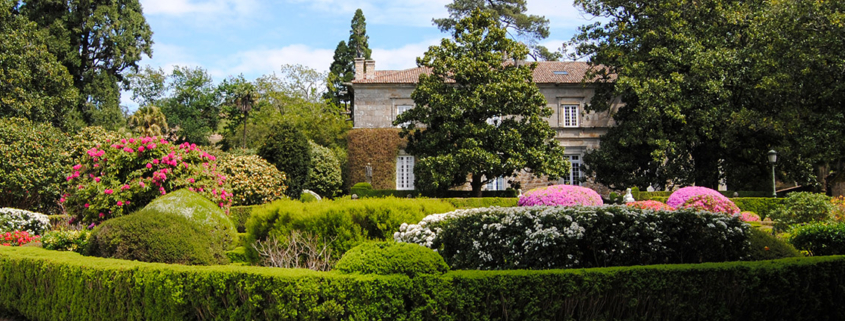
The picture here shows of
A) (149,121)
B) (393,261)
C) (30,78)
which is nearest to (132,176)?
(393,261)

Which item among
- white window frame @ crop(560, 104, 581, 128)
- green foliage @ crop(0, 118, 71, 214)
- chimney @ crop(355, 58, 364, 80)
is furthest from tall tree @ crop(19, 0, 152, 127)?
white window frame @ crop(560, 104, 581, 128)

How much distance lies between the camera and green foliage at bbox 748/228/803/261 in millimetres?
7602

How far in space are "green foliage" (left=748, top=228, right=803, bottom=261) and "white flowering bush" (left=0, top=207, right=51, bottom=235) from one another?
55.4 ft

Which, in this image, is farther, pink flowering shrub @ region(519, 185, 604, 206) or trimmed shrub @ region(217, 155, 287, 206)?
trimmed shrub @ region(217, 155, 287, 206)

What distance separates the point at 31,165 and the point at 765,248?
77.7 ft

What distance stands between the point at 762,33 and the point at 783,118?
3322 mm

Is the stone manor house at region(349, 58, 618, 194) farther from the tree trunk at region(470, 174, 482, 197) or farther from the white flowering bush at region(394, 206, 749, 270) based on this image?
the white flowering bush at region(394, 206, 749, 270)

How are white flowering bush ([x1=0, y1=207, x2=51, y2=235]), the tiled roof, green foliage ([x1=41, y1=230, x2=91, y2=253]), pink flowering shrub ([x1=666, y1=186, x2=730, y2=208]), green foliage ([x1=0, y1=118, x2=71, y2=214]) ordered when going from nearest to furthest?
green foliage ([x1=41, y1=230, x2=91, y2=253]) < white flowering bush ([x1=0, y1=207, x2=51, y2=235]) < pink flowering shrub ([x1=666, y1=186, x2=730, y2=208]) < green foliage ([x1=0, y1=118, x2=71, y2=214]) < the tiled roof

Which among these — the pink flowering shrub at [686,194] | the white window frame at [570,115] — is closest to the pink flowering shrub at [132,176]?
the pink flowering shrub at [686,194]

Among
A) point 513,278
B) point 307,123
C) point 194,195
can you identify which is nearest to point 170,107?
point 307,123

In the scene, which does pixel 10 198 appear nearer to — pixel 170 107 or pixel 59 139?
pixel 59 139

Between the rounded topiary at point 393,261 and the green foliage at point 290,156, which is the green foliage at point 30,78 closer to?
the green foliage at point 290,156

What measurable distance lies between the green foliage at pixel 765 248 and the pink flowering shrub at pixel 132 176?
10.2m

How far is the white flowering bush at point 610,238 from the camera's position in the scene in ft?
24.2
